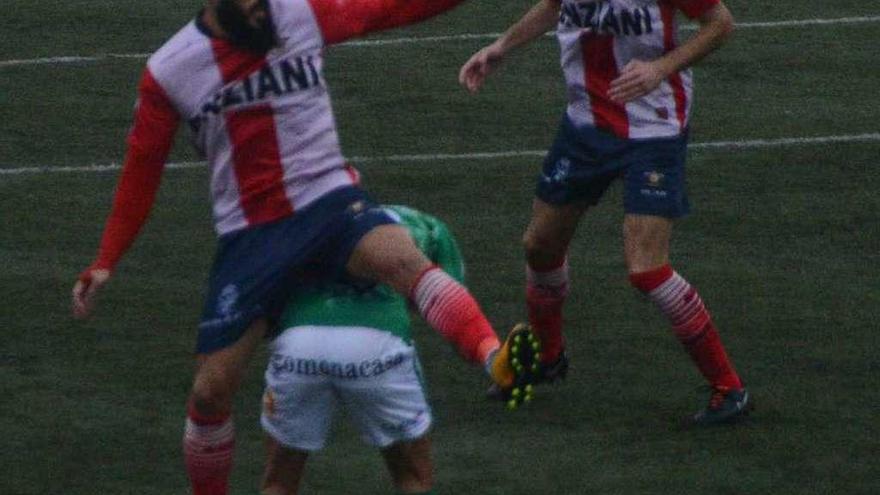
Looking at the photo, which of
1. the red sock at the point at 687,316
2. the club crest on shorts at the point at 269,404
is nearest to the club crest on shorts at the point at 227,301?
the club crest on shorts at the point at 269,404

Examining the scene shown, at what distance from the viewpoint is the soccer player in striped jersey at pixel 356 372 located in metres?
6.59

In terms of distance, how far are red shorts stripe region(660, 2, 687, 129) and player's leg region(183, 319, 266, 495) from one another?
224cm

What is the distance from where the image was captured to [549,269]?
897cm

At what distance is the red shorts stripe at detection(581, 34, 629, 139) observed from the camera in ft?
28.2

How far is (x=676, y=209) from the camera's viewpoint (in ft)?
27.9

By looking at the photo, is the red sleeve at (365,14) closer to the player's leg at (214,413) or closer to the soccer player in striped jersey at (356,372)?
the soccer player in striped jersey at (356,372)

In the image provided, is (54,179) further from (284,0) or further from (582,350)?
(284,0)

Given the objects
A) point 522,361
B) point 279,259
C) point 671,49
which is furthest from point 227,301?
point 671,49

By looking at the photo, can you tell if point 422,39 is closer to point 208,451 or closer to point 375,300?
point 208,451

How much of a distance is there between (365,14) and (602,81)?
5.57 ft

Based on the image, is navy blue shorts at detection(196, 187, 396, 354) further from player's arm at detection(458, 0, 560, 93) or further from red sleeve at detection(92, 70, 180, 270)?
player's arm at detection(458, 0, 560, 93)

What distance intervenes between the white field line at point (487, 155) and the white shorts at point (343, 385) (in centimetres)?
589

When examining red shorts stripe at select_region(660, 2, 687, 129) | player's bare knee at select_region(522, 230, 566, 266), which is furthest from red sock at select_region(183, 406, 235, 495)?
red shorts stripe at select_region(660, 2, 687, 129)

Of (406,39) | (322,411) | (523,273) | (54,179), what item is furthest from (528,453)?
(406,39)
